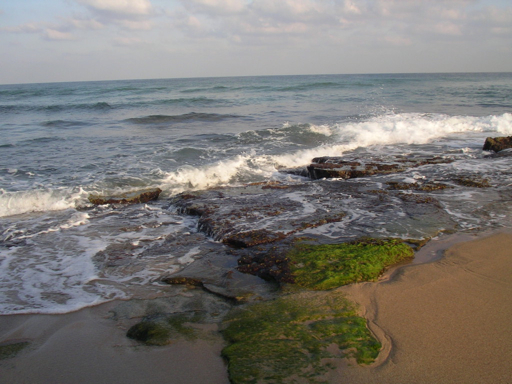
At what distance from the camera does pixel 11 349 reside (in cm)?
318

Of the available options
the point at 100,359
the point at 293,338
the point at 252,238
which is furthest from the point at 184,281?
the point at 293,338

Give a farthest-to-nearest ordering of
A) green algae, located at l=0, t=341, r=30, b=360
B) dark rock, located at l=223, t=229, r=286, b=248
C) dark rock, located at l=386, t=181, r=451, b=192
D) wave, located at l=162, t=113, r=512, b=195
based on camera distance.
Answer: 1. wave, located at l=162, t=113, r=512, b=195
2. dark rock, located at l=386, t=181, r=451, b=192
3. dark rock, located at l=223, t=229, r=286, b=248
4. green algae, located at l=0, t=341, r=30, b=360

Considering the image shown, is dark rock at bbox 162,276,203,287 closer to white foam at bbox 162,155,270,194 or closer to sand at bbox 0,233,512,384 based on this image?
sand at bbox 0,233,512,384

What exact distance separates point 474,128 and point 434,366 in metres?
16.5

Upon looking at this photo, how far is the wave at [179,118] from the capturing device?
2033cm

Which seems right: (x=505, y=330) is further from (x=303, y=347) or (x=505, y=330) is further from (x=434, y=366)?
(x=303, y=347)

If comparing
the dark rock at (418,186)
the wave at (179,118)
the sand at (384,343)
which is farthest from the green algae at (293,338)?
the wave at (179,118)

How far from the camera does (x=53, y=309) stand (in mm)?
3855

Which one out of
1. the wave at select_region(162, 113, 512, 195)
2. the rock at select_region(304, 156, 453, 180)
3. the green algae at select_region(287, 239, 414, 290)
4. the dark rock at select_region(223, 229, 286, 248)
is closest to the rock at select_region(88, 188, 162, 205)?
the wave at select_region(162, 113, 512, 195)

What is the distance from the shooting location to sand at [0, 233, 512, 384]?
8.82ft

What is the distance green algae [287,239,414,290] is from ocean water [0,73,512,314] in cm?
75

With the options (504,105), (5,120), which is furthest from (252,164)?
(504,105)

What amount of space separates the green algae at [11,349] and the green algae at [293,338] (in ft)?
5.88

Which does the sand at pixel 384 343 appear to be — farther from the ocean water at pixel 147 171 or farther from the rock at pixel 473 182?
the rock at pixel 473 182
